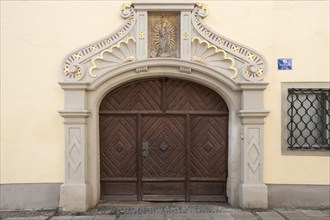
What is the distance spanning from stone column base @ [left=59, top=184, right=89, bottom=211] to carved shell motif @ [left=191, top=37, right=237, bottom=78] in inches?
121

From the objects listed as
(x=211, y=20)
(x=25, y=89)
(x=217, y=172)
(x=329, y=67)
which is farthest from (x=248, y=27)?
(x=25, y=89)

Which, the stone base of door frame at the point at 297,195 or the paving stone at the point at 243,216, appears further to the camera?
the stone base of door frame at the point at 297,195

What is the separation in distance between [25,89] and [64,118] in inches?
35.0

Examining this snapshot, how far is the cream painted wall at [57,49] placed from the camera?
648 centimetres

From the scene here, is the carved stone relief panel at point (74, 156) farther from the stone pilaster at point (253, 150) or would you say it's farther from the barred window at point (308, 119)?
the barred window at point (308, 119)

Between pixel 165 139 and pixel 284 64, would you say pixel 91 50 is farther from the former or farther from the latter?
pixel 284 64

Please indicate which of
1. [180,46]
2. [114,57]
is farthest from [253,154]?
[114,57]

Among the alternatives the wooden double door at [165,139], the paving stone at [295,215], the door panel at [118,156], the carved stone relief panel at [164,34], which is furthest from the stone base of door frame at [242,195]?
the carved stone relief panel at [164,34]

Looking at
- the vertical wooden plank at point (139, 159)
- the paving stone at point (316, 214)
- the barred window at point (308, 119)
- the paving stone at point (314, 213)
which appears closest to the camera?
the paving stone at point (316, 214)

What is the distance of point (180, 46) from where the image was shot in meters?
6.49

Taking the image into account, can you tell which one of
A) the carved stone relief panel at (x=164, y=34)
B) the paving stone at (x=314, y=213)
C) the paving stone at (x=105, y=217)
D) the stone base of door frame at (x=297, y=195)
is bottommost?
the paving stone at (x=105, y=217)

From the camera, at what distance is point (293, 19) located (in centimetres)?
650

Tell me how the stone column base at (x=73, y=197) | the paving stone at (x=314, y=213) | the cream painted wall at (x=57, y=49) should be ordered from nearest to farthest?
Result: the paving stone at (x=314, y=213), the stone column base at (x=73, y=197), the cream painted wall at (x=57, y=49)

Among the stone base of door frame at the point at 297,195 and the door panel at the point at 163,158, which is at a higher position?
the door panel at the point at 163,158
